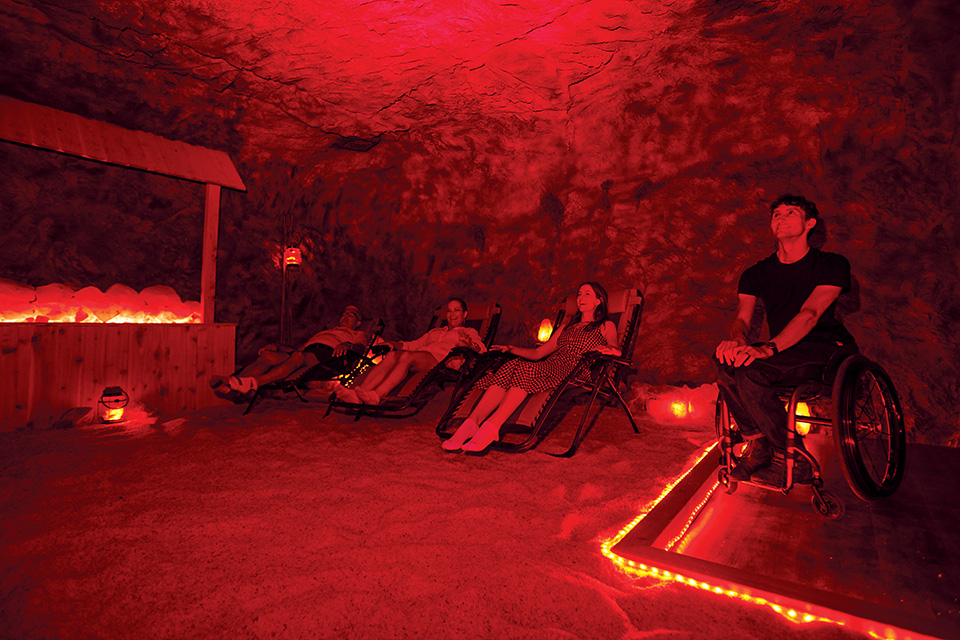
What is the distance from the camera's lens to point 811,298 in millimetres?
2184

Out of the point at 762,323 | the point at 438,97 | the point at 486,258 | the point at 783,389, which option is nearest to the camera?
the point at 783,389

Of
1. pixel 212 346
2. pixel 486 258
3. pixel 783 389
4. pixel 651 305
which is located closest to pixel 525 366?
pixel 783 389

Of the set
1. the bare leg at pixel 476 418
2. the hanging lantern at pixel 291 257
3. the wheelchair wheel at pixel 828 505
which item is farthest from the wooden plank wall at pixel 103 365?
the wheelchair wheel at pixel 828 505

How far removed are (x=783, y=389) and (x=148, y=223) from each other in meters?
6.37

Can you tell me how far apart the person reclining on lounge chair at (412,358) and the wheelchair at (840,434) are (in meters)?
2.58

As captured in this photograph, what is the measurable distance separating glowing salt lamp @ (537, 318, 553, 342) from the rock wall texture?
0.24 m

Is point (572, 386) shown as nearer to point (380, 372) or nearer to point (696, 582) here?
point (380, 372)

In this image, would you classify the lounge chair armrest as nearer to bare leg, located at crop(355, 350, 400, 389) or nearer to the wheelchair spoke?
bare leg, located at crop(355, 350, 400, 389)

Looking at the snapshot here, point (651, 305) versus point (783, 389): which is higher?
point (651, 305)

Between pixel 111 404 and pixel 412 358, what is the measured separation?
2548 millimetres

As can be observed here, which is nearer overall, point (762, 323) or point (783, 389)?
point (783, 389)

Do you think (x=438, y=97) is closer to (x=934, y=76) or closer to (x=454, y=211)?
(x=454, y=211)

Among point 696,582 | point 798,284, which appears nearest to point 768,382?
point 798,284

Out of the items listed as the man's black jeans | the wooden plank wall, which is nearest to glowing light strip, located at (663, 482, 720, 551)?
the man's black jeans
